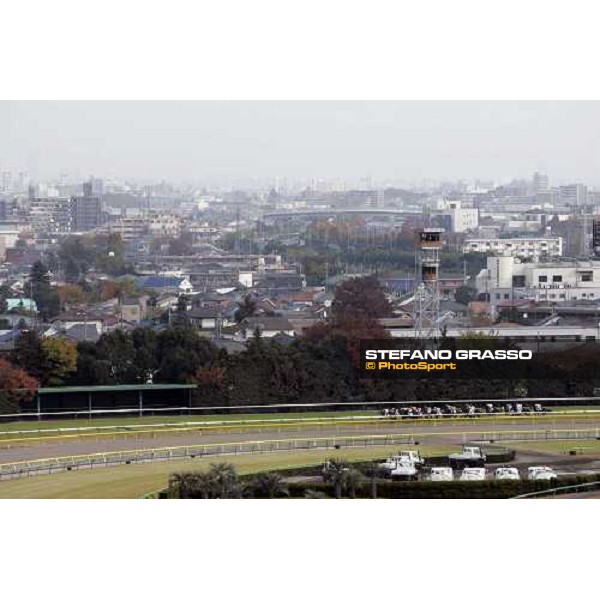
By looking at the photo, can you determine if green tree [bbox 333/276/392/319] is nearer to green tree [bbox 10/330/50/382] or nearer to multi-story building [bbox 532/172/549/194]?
multi-story building [bbox 532/172/549/194]

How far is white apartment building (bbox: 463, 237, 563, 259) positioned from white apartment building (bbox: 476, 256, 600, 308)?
0.11 m

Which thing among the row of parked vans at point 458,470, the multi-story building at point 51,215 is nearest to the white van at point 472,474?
the row of parked vans at point 458,470

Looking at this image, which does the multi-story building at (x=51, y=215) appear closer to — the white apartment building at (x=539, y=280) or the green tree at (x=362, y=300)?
the green tree at (x=362, y=300)

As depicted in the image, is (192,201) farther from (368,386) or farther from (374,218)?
(368,386)

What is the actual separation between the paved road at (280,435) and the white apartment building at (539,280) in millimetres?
1448

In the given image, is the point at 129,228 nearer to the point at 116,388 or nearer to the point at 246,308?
the point at 246,308

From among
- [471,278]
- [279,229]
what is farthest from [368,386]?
[279,229]

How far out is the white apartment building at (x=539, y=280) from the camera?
56.5ft

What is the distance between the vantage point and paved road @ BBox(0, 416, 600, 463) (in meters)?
15.2

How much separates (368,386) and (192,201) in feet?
9.86

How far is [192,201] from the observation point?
1820 cm

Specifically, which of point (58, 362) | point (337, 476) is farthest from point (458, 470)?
point (58, 362)

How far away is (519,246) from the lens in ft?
59.8

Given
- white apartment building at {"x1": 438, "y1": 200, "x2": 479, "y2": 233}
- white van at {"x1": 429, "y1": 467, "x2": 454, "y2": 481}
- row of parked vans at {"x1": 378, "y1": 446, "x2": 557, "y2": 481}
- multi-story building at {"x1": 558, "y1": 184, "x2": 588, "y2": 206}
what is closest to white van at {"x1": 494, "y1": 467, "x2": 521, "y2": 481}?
row of parked vans at {"x1": 378, "y1": 446, "x2": 557, "y2": 481}
